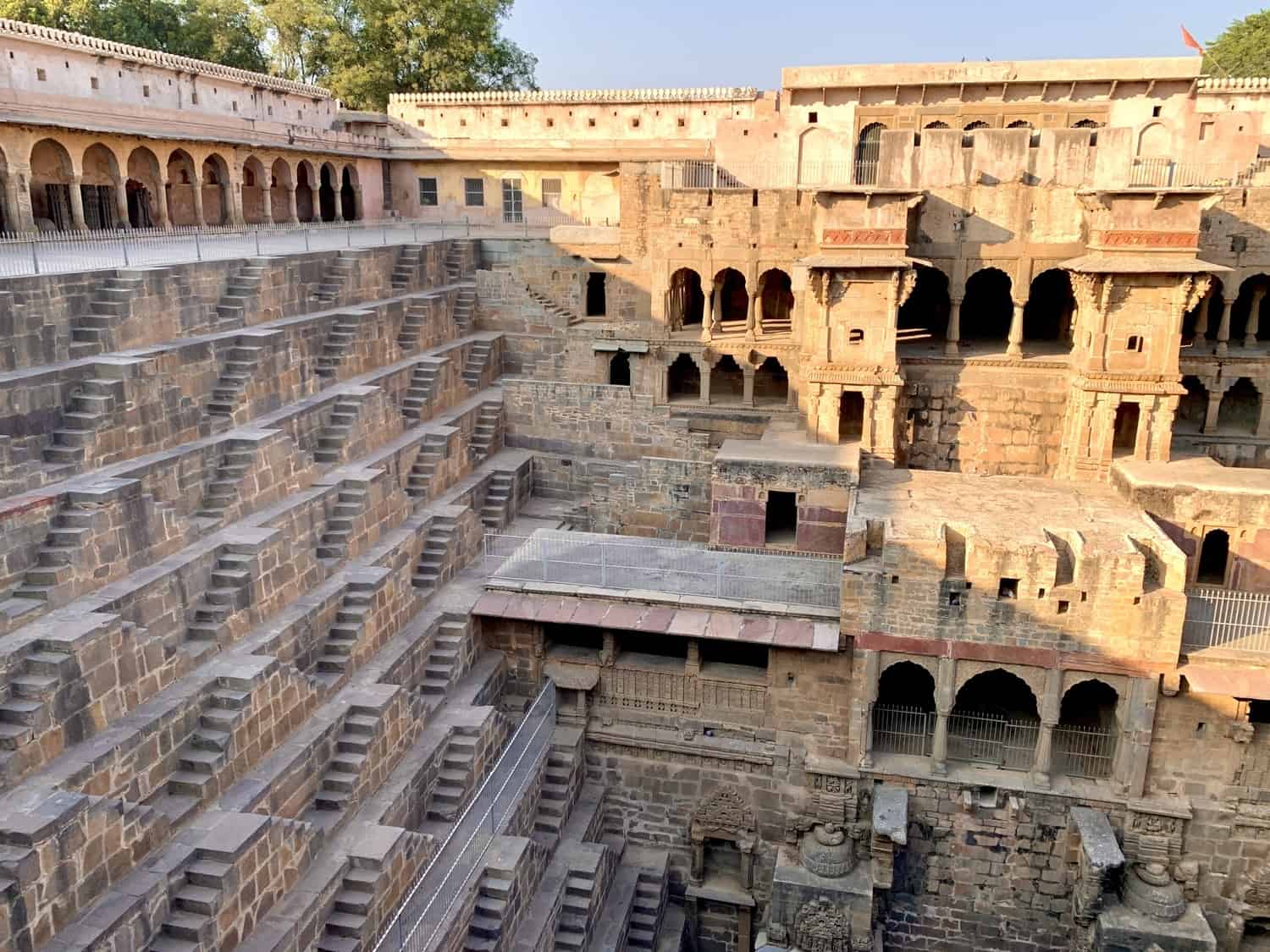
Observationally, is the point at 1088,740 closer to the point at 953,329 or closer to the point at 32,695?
the point at 953,329

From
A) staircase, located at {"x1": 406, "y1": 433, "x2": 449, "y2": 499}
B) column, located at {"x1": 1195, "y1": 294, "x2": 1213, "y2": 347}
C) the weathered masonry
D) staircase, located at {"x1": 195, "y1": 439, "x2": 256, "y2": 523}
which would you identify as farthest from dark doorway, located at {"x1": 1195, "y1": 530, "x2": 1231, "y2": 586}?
staircase, located at {"x1": 195, "y1": 439, "x2": 256, "y2": 523}

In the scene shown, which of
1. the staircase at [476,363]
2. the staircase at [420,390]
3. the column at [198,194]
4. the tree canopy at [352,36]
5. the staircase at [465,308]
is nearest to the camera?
the staircase at [420,390]

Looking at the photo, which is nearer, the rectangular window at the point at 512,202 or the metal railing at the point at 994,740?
the metal railing at the point at 994,740

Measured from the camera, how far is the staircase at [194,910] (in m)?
10.5

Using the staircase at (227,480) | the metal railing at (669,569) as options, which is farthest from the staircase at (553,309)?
the staircase at (227,480)

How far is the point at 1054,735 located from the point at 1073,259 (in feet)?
32.0

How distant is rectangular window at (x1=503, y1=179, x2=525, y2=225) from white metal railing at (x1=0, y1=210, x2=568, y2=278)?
0.34 metres

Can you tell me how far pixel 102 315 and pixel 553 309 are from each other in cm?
1265

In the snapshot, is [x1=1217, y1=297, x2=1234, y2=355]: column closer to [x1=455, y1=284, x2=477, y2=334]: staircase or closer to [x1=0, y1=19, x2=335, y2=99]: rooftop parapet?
[x1=455, y1=284, x2=477, y2=334]: staircase

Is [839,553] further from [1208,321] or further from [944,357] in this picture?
[1208,321]

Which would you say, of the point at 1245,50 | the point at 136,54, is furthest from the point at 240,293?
the point at 1245,50

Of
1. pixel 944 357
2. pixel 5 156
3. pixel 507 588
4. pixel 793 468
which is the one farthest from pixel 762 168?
pixel 5 156

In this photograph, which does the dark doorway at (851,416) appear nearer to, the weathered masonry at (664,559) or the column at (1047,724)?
the weathered masonry at (664,559)

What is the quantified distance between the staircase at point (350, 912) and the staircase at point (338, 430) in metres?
7.86
